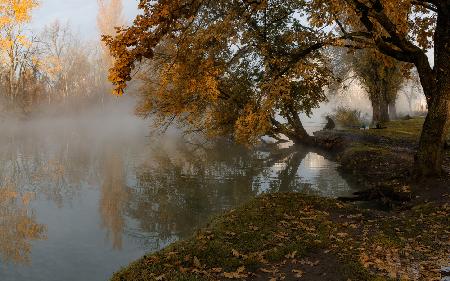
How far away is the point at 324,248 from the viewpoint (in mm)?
10844

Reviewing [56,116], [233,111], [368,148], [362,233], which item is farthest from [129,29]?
[56,116]

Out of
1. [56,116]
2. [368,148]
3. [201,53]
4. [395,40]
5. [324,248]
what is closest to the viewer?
[324,248]

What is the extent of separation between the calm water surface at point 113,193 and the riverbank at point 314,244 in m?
3.27

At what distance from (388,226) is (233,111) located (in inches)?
746

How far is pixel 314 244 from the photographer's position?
36.1 feet

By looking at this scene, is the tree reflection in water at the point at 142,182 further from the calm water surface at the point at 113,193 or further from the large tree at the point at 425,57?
the large tree at the point at 425,57

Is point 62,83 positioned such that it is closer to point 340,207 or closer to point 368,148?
point 368,148

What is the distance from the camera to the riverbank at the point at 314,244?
937 cm

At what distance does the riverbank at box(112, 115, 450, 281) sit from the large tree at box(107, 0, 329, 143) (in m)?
6.24

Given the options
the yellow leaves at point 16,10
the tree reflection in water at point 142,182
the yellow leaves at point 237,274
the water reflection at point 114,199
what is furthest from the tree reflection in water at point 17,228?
the yellow leaves at point 16,10

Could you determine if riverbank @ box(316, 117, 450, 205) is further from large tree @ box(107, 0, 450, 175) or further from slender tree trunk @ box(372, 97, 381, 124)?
slender tree trunk @ box(372, 97, 381, 124)

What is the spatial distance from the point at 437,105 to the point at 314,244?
34.2 ft

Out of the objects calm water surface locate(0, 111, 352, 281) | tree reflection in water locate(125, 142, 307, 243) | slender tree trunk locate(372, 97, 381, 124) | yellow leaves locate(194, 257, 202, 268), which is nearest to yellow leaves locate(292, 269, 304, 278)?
yellow leaves locate(194, 257, 202, 268)

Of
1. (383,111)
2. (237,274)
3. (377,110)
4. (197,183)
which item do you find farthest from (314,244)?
(377,110)
